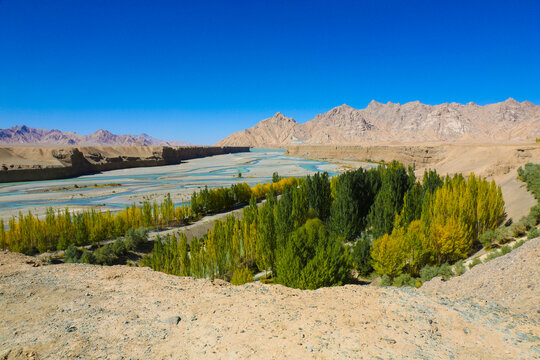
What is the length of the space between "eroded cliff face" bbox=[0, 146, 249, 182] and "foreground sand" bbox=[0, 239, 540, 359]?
97953mm

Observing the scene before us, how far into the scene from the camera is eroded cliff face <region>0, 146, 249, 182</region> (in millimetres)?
85875

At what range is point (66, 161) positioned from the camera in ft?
329

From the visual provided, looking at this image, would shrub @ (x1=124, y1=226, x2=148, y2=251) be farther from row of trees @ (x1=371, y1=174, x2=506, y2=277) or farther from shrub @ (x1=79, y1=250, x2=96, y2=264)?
row of trees @ (x1=371, y1=174, x2=506, y2=277)

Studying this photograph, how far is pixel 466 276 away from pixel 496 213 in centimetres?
1564

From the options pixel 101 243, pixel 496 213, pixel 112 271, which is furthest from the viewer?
pixel 101 243

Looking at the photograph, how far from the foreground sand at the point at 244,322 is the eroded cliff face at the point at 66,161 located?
98.0 m

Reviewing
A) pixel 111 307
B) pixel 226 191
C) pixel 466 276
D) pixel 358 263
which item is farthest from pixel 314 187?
pixel 111 307

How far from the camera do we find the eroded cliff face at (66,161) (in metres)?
85.9

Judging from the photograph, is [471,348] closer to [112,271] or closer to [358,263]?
[112,271]

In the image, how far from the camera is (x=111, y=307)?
8734mm

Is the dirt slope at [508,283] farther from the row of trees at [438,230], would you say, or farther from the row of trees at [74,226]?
the row of trees at [74,226]

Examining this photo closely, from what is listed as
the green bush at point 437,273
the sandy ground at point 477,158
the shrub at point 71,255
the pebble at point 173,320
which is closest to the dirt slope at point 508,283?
the green bush at point 437,273

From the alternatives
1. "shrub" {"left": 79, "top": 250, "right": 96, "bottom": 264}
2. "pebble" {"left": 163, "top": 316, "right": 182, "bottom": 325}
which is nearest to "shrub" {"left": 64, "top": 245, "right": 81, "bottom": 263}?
"shrub" {"left": 79, "top": 250, "right": 96, "bottom": 264}

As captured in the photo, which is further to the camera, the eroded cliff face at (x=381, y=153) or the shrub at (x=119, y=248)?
the eroded cliff face at (x=381, y=153)
